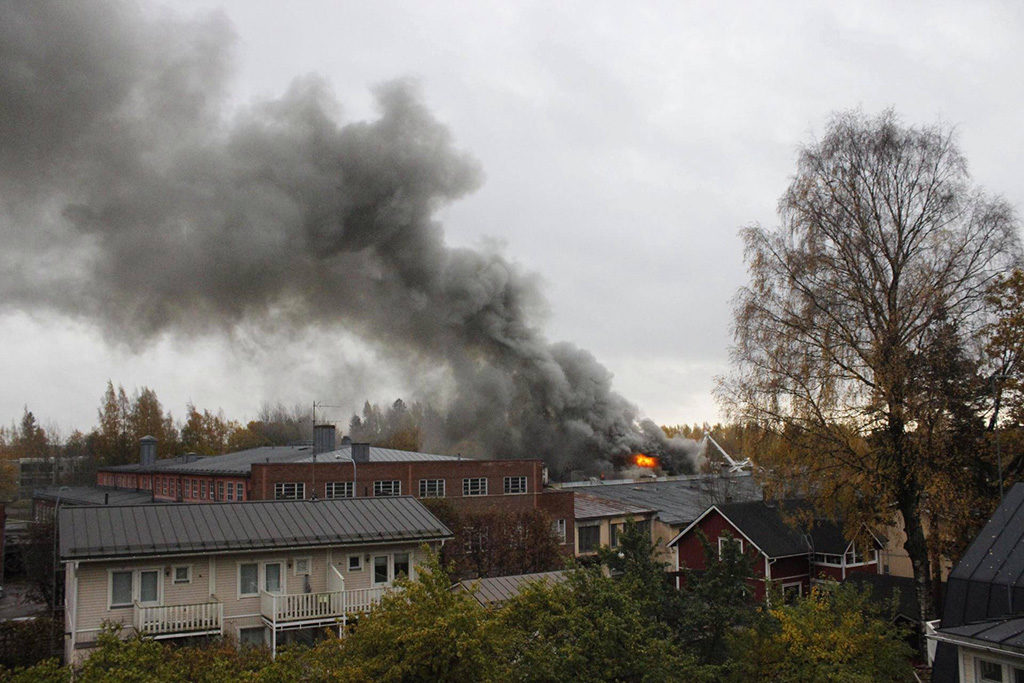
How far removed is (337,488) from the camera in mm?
35531

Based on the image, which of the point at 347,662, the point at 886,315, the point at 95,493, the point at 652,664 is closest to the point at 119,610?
the point at 347,662

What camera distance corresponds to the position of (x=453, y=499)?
3744 cm

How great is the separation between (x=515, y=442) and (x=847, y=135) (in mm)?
42685

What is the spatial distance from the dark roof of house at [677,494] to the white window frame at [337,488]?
14.7 meters

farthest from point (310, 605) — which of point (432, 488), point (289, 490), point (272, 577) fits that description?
point (432, 488)

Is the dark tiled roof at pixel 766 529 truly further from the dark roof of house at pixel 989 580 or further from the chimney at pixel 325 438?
the chimney at pixel 325 438

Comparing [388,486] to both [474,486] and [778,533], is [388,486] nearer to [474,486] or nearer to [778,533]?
[474,486]

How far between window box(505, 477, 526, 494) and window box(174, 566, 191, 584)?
74.0 ft

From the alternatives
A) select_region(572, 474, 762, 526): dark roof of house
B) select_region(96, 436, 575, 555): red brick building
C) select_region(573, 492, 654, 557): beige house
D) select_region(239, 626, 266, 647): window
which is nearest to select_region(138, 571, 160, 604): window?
select_region(239, 626, 266, 647): window

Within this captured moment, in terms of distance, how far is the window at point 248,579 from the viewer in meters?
18.4

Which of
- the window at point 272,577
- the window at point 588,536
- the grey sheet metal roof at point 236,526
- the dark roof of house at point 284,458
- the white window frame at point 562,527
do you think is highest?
the dark roof of house at point 284,458

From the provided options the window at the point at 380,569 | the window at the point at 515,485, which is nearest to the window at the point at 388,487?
the window at the point at 515,485

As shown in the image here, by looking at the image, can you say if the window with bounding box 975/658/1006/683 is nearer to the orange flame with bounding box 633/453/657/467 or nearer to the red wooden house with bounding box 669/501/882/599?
the red wooden house with bounding box 669/501/882/599

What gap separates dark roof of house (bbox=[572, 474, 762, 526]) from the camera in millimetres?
42541
